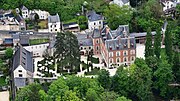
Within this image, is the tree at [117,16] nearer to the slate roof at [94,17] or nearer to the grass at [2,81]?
the slate roof at [94,17]

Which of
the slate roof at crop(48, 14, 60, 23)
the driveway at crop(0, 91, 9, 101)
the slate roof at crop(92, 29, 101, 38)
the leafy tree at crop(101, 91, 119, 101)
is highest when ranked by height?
the slate roof at crop(48, 14, 60, 23)

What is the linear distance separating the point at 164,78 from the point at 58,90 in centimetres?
1080

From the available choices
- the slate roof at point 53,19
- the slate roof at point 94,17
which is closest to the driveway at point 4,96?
the slate roof at point 53,19

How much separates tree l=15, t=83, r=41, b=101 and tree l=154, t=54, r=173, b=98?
1200 centimetres

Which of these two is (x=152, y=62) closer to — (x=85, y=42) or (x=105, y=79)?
(x=105, y=79)

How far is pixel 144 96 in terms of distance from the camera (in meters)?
43.8

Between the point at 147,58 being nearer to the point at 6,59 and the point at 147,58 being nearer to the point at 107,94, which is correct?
the point at 107,94

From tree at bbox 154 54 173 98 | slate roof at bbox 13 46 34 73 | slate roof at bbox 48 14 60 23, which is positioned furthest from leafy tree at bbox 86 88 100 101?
slate roof at bbox 48 14 60 23

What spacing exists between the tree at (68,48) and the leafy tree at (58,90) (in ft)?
21.4

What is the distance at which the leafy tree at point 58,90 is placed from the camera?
40800 millimetres

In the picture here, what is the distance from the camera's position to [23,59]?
48969 millimetres

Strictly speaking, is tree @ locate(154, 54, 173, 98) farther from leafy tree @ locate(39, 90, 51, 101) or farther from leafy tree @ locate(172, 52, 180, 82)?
leafy tree @ locate(39, 90, 51, 101)

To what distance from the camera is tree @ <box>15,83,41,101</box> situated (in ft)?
133

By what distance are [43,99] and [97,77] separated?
6.53 m
